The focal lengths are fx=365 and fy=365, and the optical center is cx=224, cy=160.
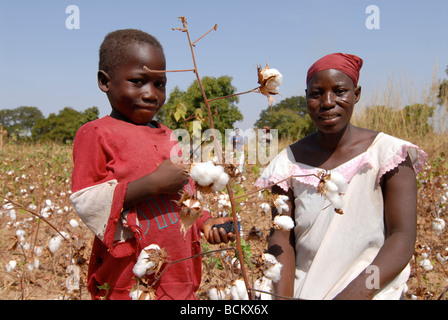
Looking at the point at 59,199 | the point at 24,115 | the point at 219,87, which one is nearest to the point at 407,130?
the point at 59,199

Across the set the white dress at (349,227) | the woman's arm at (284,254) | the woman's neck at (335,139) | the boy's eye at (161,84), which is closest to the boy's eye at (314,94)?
the woman's neck at (335,139)

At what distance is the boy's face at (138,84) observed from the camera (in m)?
1.13

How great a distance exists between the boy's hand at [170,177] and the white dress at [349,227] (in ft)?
1.97

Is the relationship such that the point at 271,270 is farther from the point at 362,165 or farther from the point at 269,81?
the point at 362,165

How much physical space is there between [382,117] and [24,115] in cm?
6106

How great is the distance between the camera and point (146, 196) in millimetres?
1008

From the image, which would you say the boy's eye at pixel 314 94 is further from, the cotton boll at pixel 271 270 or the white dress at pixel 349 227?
the cotton boll at pixel 271 270

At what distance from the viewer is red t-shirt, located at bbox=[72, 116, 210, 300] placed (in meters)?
1.08

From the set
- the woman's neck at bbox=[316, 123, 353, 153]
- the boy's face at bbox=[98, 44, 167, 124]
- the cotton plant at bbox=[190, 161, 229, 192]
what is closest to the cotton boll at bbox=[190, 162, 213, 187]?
the cotton plant at bbox=[190, 161, 229, 192]

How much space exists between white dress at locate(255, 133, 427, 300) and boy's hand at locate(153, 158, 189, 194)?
1.97 feet

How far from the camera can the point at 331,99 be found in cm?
139

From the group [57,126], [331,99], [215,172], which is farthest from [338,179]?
[57,126]

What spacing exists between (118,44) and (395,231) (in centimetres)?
115

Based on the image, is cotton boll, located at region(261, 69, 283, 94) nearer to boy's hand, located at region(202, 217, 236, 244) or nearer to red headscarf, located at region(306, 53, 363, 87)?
boy's hand, located at region(202, 217, 236, 244)
